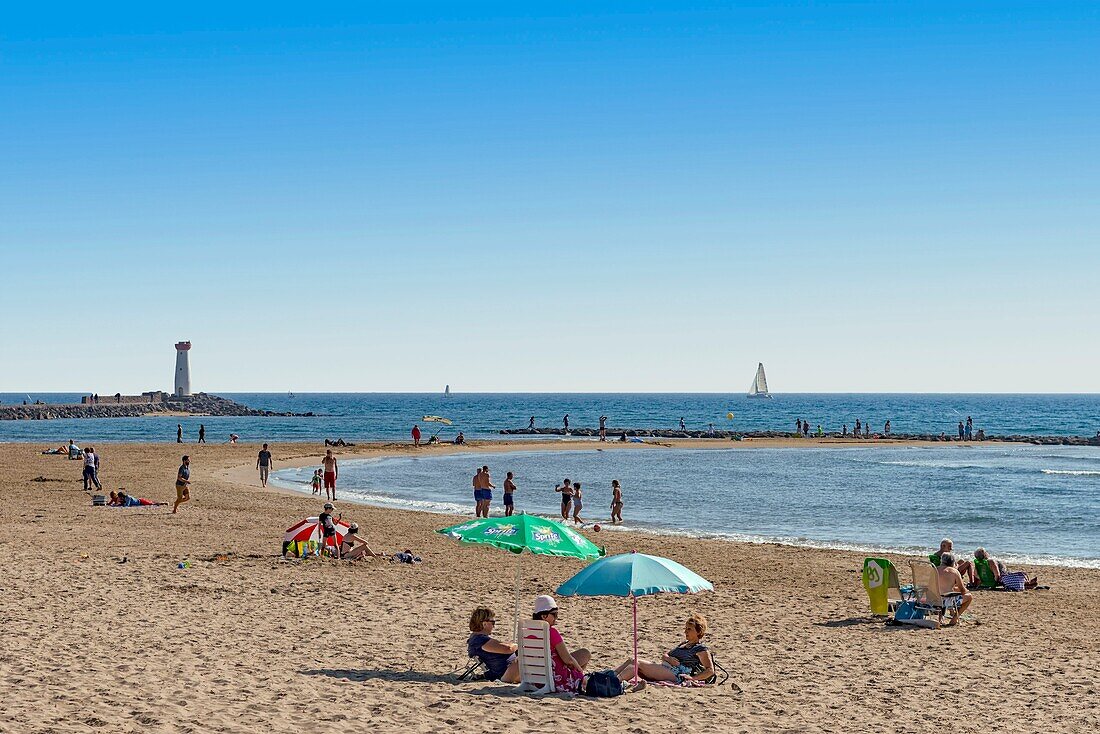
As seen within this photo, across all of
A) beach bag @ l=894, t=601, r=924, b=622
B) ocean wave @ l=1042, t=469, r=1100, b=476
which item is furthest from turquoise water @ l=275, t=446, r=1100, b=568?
beach bag @ l=894, t=601, r=924, b=622

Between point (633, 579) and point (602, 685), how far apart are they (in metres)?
1.20

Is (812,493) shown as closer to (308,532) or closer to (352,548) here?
(352,548)

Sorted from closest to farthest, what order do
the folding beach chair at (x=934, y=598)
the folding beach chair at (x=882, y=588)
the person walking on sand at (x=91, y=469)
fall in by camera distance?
the folding beach chair at (x=934, y=598), the folding beach chair at (x=882, y=588), the person walking on sand at (x=91, y=469)

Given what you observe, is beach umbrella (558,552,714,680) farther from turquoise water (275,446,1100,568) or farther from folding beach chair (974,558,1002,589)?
turquoise water (275,446,1100,568)

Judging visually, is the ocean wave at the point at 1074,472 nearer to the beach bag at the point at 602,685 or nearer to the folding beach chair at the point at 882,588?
the folding beach chair at the point at 882,588

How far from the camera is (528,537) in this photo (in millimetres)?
11852

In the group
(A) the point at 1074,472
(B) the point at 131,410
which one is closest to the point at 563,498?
(A) the point at 1074,472

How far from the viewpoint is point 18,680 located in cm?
1014

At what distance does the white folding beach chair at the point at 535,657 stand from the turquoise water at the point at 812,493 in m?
15.9

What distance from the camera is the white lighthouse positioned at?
563ft

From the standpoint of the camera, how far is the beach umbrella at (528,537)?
11773mm

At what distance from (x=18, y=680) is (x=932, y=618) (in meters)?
11.8

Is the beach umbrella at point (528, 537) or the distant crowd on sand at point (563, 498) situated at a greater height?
the beach umbrella at point (528, 537)

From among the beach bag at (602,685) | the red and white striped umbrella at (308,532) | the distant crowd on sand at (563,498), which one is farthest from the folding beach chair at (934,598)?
the distant crowd on sand at (563,498)
